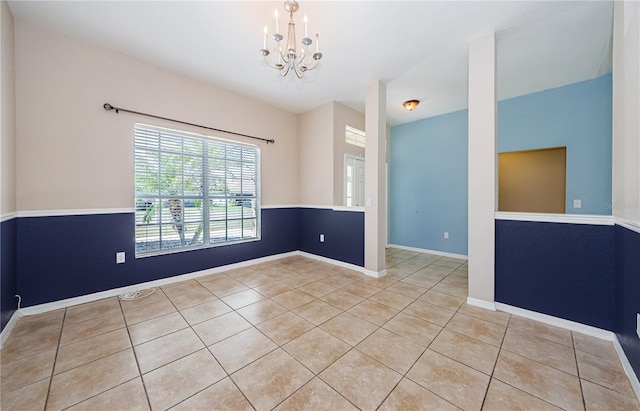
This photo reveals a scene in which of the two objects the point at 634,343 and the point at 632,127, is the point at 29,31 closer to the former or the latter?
the point at 632,127

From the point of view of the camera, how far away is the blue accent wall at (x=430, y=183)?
450 centimetres

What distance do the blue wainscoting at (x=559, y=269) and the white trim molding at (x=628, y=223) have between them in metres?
0.19

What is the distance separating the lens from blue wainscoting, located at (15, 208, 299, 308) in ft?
7.59

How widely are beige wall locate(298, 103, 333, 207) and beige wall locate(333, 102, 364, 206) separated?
0.25 feet

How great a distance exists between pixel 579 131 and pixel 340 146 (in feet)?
11.6

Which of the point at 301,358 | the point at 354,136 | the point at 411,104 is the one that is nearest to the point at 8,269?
the point at 301,358

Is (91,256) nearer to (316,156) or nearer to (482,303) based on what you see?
(316,156)

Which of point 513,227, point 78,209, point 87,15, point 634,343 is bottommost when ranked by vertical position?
point 634,343

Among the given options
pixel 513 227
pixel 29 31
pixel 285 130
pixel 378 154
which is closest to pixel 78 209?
pixel 29 31

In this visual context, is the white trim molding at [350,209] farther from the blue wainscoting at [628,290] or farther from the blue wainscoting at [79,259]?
the blue wainscoting at [628,290]

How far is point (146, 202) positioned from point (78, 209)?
0.62 meters

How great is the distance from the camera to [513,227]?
2363 mm

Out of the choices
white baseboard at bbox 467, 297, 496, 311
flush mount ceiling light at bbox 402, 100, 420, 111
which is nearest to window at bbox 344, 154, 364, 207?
flush mount ceiling light at bbox 402, 100, 420, 111

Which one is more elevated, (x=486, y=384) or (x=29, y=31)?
(x=29, y=31)
